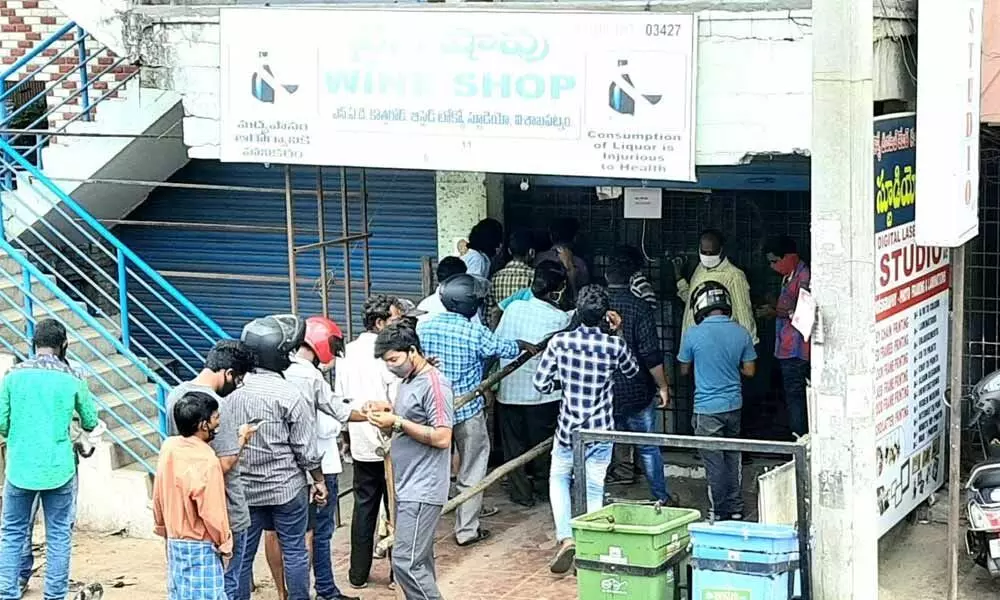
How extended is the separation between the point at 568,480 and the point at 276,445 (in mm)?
2255

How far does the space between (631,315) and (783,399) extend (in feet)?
6.47

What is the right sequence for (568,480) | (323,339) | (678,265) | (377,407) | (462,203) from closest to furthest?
(377,407) < (323,339) < (568,480) < (678,265) < (462,203)

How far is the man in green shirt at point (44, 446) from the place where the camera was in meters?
8.67

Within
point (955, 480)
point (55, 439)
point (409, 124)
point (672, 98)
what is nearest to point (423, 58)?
point (409, 124)

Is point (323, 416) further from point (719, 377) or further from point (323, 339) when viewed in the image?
point (719, 377)

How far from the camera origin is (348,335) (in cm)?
1047

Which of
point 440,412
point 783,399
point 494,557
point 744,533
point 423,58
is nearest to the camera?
point 744,533

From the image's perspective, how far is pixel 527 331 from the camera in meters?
10.4

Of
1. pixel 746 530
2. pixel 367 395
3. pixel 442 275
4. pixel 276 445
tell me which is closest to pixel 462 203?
pixel 442 275

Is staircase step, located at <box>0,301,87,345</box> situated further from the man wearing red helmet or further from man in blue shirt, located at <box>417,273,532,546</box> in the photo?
man in blue shirt, located at <box>417,273,532,546</box>

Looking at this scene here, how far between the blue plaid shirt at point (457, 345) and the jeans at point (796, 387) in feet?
7.21

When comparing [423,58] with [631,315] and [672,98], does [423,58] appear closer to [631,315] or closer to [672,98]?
Answer: [672,98]

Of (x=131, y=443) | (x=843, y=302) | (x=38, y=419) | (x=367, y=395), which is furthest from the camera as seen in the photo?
(x=131, y=443)

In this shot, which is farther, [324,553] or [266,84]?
[266,84]
